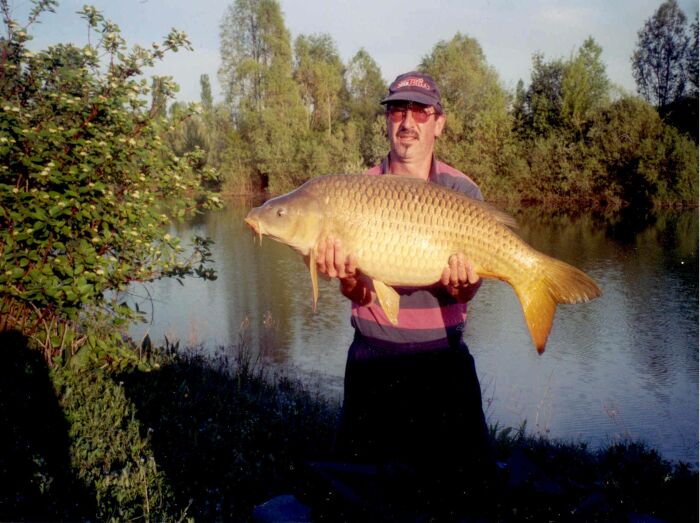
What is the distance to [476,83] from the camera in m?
20.7

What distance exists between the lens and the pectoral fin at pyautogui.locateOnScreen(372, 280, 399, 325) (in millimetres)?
1715

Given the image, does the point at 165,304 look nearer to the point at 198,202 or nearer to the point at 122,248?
the point at 198,202

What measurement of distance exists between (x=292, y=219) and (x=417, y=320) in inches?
19.3

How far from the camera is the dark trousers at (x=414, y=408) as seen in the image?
1.85m

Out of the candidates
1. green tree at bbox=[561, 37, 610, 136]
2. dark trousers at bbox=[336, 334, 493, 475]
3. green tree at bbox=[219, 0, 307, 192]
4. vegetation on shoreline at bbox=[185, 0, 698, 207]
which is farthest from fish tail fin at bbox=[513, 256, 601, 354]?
green tree at bbox=[561, 37, 610, 136]

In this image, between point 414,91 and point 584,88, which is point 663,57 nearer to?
point 584,88

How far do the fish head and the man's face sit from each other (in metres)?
0.38

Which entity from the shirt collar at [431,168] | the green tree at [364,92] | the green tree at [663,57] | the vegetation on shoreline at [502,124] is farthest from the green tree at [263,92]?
the shirt collar at [431,168]

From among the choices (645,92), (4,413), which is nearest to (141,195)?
(4,413)

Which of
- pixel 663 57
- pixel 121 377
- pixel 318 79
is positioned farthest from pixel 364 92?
pixel 121 377

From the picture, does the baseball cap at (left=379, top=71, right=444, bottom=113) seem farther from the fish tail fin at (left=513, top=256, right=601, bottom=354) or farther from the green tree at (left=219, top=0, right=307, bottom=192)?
the green tree at (left=219, top=0, right=307, bottom=192)

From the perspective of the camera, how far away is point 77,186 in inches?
111

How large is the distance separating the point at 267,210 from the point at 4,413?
1513 millimetres

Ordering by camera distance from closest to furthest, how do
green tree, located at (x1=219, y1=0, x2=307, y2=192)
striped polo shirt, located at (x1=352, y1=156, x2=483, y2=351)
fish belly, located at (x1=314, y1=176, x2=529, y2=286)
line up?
fish belly, located at (x1=314, y1=176, x2=529, y2=286) → striped polo shirt, located at (x1=352, y1=156, x2=483, y2=351) → green tree, located at (x1=219, y1=0, x2=307, y2=192)
